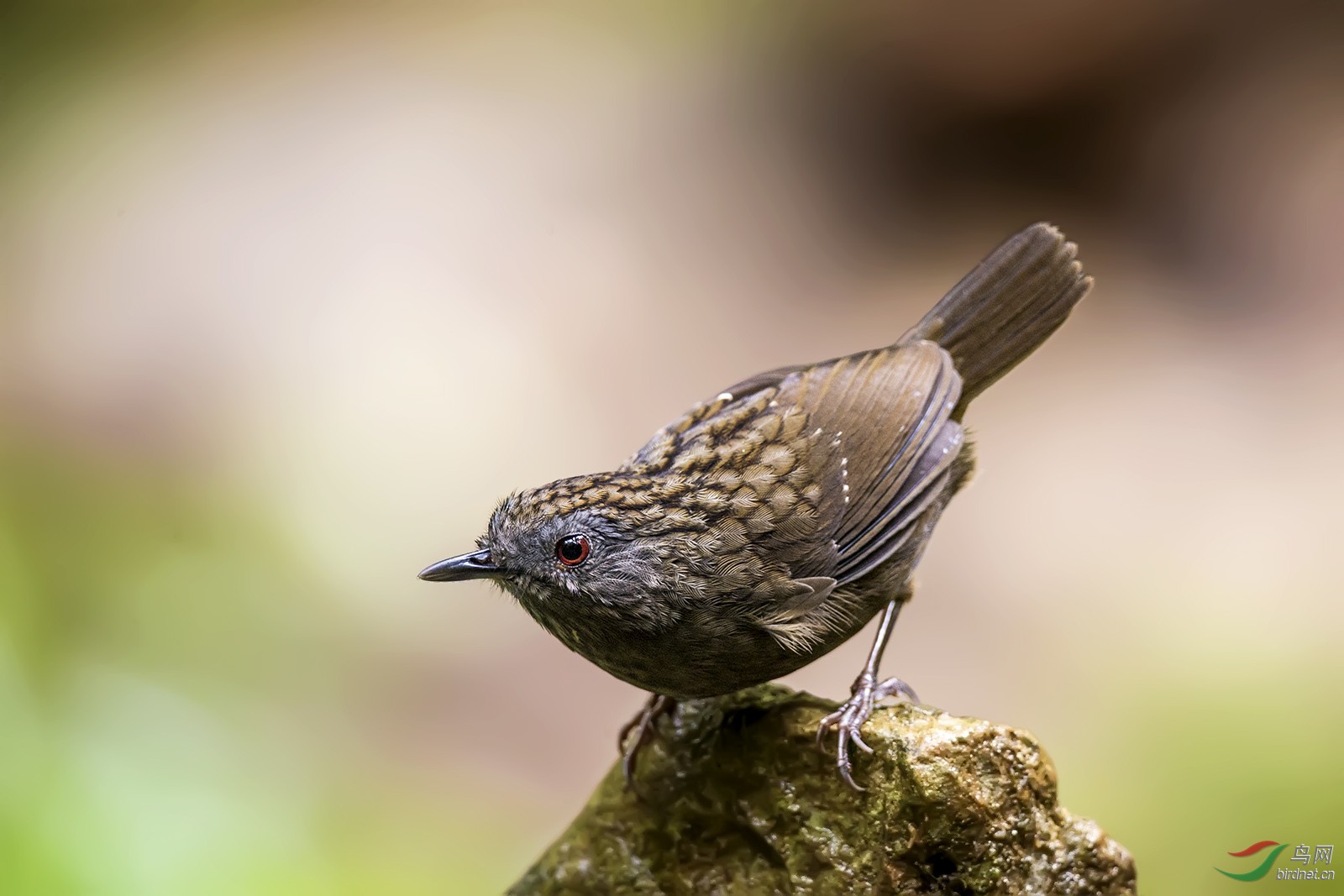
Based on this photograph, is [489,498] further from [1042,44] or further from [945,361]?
[1042,44]

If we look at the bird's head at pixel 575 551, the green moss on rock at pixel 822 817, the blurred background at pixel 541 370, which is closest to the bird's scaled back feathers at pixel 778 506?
the bird's head at pixel 575 551

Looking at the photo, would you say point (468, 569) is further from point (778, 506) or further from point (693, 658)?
point (778, 506)

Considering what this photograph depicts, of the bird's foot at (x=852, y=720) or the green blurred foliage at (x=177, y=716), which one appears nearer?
the bird's foot at (x=852, y=720)

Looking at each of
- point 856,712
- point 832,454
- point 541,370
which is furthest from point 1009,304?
point 541,370

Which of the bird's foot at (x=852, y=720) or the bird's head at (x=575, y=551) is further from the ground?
the bird's head at (x=575, y=551)

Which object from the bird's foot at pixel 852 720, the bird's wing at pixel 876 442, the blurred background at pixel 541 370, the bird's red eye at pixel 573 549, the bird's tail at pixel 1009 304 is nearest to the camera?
the bird's red eye at pixel 573 549

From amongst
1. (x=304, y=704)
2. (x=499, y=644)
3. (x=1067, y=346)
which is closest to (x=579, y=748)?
(x=499, y=644)

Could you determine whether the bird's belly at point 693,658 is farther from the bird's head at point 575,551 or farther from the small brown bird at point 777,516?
the bird's head at point 575,551
